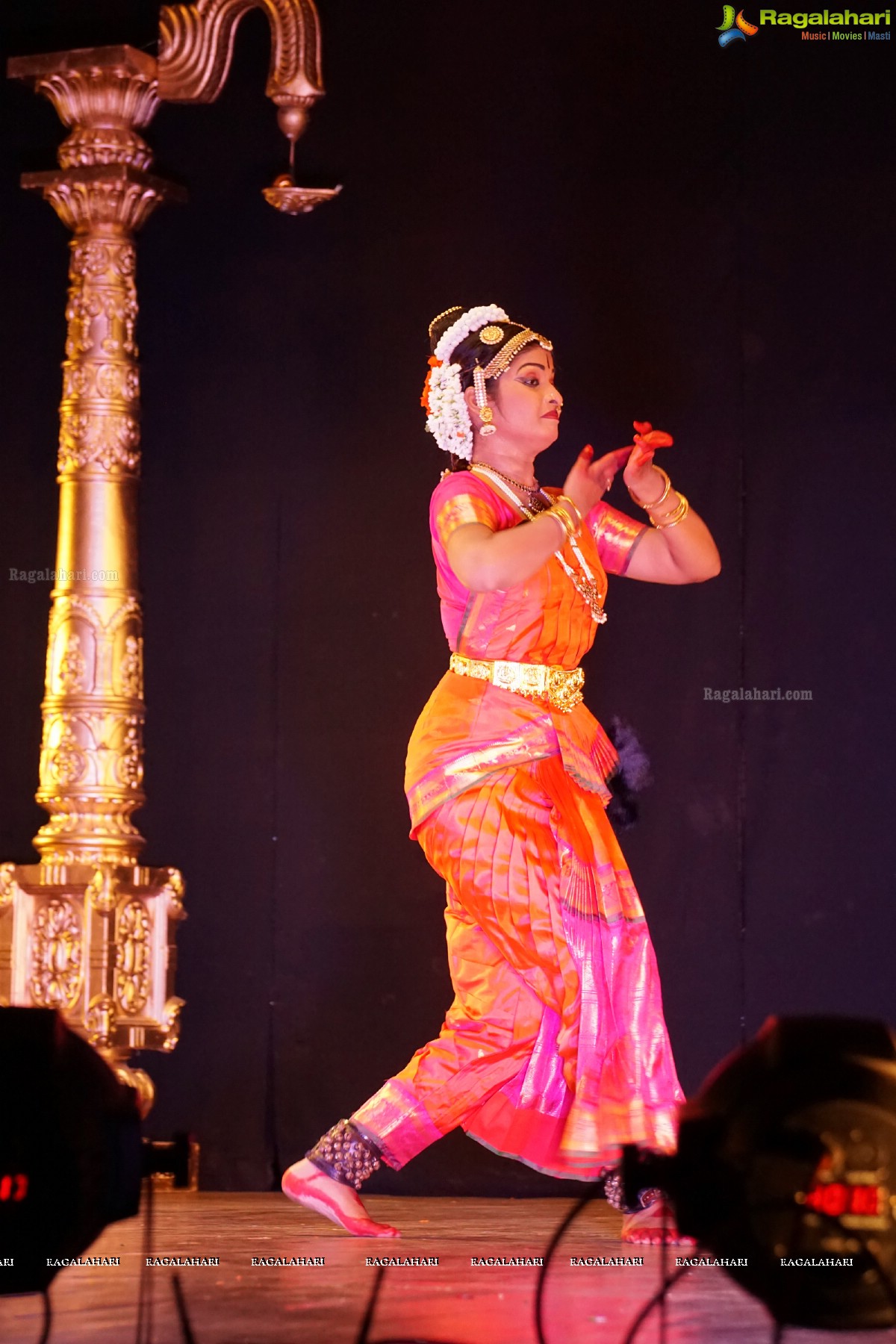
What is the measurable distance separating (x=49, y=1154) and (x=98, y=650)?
7.90 ft

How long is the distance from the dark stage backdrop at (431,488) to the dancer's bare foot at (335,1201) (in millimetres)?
944

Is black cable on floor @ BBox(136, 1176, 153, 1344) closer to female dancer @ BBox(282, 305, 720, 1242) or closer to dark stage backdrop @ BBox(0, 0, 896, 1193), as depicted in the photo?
female dancer @ BBox(282, 305, 720, 1242)

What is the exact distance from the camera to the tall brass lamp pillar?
14.0 ft

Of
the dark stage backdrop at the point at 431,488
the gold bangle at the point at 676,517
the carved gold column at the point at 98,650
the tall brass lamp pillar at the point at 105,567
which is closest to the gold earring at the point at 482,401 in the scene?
the gold bangle at the point at 676,517

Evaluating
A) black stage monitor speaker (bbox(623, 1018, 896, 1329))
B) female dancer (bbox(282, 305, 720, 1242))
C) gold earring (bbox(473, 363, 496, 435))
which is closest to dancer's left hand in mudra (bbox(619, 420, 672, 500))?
female dancer (bbox(282, 305, 720, 1242))

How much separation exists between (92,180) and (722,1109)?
3178 millimetres

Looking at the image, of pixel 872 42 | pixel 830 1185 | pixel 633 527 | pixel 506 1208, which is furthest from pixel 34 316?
pixel 830 1185

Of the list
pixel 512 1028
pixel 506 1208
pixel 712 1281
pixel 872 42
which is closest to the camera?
pixel 712 1281

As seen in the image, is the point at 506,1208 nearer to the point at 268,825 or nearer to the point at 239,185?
the point at 268,825

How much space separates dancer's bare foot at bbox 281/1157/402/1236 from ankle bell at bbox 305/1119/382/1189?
0.05 feet

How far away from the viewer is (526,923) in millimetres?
3363

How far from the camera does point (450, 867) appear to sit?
3.47m

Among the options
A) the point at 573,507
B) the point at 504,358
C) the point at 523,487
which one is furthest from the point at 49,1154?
the point at 504,358

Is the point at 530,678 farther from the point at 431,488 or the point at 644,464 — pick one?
the point at 431,488
